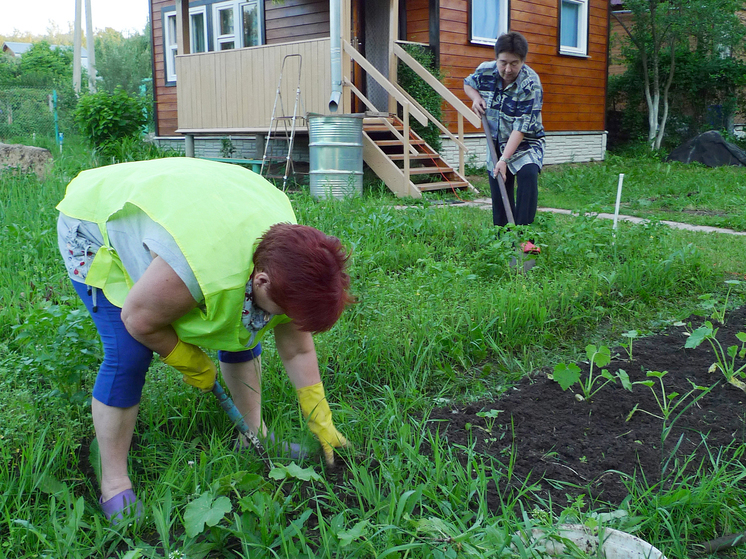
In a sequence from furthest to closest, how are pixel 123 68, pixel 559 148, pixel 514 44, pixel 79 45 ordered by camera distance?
pixel 123 68
pixel 79 45
pixel 559 148
pixel 514 44

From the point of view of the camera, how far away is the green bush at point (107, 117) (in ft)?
35.3

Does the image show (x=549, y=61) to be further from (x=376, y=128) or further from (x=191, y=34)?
(x=191, y=34)

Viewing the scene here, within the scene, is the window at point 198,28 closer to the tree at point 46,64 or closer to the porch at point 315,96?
the porch at point 315,96

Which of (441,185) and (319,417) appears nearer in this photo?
(319,417)

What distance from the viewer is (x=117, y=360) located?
2.01 meters

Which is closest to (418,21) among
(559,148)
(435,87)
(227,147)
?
(435,87)

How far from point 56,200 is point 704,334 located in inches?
203

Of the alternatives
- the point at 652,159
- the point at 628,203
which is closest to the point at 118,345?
the point at 628,203

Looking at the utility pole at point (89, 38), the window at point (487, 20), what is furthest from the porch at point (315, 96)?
the utility pole at point (89, 38)

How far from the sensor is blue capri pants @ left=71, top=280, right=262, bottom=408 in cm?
201

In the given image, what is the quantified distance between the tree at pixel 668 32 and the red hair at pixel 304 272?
1512 cm

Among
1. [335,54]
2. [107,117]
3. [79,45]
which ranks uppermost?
[79,45]

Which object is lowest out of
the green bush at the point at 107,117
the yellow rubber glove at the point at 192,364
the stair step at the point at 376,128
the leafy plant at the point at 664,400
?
the leafy plant at the point at 664,400

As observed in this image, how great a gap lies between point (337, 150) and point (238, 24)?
17.2 ft
